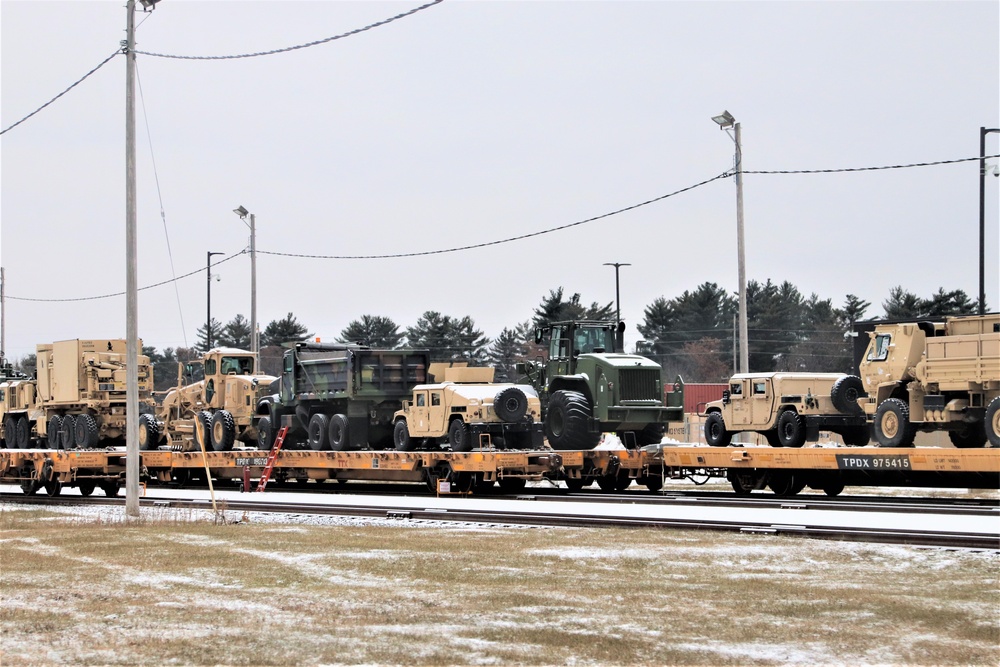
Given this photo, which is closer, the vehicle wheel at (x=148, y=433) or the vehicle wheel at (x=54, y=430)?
the vehicle wheel at (x=148, y=433)

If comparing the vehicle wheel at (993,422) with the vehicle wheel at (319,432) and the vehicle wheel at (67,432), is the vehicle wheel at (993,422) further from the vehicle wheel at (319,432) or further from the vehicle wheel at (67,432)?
the vehicle wheel at (67,432)

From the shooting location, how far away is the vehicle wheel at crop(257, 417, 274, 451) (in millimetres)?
33906

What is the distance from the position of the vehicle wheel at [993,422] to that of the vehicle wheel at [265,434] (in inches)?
700

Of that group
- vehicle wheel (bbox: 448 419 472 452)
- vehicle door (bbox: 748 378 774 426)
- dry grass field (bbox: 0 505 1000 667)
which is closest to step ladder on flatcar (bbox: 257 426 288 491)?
vehicle wheel (bbox: 448 419 472 452)

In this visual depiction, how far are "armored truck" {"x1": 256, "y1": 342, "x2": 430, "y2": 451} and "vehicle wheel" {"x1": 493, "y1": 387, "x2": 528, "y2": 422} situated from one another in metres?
4.21

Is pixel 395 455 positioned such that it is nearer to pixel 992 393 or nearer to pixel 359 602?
pixel 992 393

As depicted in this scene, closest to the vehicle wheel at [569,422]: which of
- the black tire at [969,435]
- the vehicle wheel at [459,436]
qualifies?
the vehicle wheel at [459,436]

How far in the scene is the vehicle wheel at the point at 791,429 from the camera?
28312mm

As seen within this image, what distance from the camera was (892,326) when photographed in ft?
86.5

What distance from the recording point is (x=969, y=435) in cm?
2558

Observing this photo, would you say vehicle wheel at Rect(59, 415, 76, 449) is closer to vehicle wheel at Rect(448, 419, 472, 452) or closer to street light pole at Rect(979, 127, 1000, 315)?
vehicle wheel at Rect(448, 419, 472, 452)

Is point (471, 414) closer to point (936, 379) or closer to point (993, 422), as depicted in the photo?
point (936, 379)

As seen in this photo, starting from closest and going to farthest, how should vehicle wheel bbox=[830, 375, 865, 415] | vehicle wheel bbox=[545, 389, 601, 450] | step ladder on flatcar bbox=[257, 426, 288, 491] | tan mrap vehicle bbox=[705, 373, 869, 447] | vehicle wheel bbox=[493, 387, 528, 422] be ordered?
vehicle wheel bbox=[830, 375, 865, 415]
tan mrap vehicle bbox=[705, 373, 869, 447]
vehicle wheel bbox=[493, 387, 528, 422]
vehicle wheel bbox=[545, 389, 601, 450]
step ladder on flatcar bbox=[257, 426, 288, 491]

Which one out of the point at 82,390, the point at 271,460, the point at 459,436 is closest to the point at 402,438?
the point at 459,436
